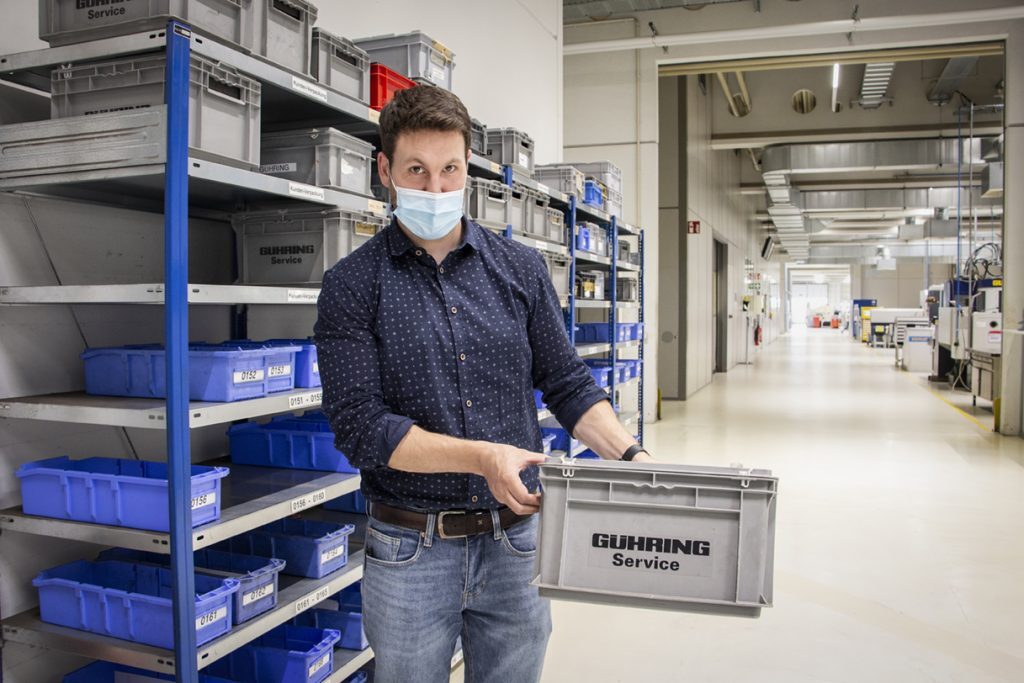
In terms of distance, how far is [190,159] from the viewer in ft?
6.75

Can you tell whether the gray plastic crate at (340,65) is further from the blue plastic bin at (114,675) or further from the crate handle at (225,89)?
the blue plastic bin at (114,675)

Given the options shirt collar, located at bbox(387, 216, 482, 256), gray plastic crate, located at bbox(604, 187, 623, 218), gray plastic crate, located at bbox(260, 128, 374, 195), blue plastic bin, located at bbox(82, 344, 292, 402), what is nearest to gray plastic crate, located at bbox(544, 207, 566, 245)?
gray plastic crate, located at bbox(604, 187, 623, 218)

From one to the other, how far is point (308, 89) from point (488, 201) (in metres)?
1.65

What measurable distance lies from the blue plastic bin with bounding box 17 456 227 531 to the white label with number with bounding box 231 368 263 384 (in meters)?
0.27

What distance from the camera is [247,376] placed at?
235 centimetres

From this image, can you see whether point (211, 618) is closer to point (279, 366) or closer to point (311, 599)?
point (311, 599)

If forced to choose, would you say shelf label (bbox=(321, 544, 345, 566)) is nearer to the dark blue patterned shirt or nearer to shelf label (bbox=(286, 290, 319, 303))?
shelf label (bbox=(286, 290, 319, 303))

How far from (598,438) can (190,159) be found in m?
1.33

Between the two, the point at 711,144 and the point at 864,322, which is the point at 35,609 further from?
the point at 864,322

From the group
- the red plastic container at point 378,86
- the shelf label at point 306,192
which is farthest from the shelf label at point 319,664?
the red plastic container at point 378,86

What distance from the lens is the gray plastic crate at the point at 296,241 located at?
2768 millimetres

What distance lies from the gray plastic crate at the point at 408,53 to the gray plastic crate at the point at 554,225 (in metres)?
1.53

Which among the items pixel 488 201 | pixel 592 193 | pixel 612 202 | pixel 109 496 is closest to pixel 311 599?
pixel 109 496

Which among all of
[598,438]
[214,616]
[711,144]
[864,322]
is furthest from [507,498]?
[864,322]
